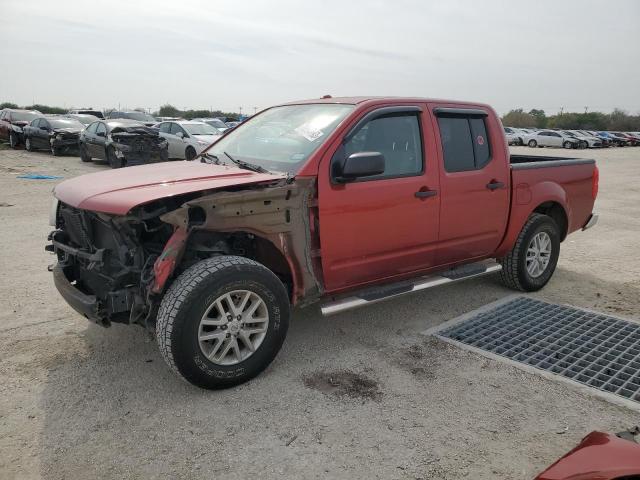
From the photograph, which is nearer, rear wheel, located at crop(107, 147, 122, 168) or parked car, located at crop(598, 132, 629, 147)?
rear wheel, located at crop(107, 147, 122, 168)

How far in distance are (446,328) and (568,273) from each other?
256cm

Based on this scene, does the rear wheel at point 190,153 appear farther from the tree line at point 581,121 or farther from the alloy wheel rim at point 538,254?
the tree line at point 581,121

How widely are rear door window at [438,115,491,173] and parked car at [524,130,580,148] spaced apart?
3881 cm

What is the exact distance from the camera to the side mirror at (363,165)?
3.59 m

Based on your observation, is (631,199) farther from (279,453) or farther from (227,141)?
(279,453)

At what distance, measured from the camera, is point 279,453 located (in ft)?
9.13

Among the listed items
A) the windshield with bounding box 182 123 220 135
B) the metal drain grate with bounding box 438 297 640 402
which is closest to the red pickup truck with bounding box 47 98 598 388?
the metal drain grate with bounding box 438 297 640 402

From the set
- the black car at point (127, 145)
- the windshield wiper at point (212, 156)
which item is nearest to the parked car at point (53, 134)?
the black car at point (127, 145)

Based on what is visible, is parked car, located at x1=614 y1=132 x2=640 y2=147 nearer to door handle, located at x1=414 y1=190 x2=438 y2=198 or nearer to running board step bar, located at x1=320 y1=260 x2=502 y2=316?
running board step bar, located at x1=320 y1=260 x2=502 y2=316

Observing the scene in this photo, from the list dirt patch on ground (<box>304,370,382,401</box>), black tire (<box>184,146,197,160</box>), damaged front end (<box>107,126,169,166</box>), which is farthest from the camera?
black tire (<box>184,146,197,160</box>)

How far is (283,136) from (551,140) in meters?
40.3

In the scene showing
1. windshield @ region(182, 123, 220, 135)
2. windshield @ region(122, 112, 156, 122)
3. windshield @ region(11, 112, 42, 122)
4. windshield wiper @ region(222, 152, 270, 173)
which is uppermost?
windshield @ region(122, 112, 156, 122)

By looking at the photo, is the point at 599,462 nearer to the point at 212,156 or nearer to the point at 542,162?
the point at 212,156

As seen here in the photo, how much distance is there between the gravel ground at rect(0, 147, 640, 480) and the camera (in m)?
2.71
